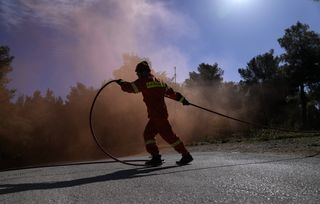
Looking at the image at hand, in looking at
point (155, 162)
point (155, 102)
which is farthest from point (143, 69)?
point (155, 162)

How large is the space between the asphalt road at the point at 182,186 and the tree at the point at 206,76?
48.2 meters

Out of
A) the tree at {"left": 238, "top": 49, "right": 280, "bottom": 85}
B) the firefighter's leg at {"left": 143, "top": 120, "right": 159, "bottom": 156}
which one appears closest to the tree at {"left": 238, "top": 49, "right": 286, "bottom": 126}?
the tree at {"left": 238, "top": 49, "right": 280, "bottom": 85}

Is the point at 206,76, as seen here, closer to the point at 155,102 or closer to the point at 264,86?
the point at 264,86

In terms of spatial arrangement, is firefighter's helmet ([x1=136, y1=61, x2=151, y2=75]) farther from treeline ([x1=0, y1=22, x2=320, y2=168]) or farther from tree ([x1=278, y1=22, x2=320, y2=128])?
tree ([x1=278, y1=22, x2=320, y2=128])

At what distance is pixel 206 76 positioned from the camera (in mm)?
56938

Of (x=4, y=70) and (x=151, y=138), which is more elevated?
(x=4, y=70)

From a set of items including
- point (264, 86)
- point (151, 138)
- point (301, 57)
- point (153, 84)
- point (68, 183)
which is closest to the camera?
point (68, 183)

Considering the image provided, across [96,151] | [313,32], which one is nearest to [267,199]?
[96,151]

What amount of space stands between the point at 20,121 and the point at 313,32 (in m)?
27.8

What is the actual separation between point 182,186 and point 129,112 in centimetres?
3199

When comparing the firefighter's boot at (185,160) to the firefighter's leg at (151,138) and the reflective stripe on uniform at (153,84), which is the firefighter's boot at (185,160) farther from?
the reflective stripe on uniform at (153,84)

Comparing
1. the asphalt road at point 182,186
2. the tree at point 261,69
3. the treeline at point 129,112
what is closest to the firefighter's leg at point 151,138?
the asphalt road at point 182,186

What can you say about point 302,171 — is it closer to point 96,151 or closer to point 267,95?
point 96,151

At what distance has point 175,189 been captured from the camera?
18.6 ft
